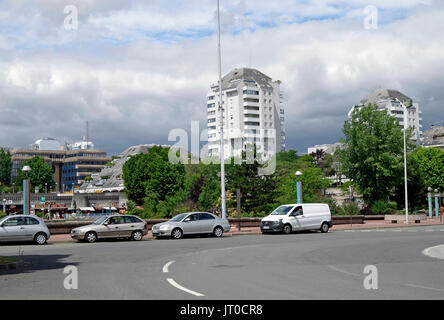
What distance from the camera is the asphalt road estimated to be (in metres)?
10.2

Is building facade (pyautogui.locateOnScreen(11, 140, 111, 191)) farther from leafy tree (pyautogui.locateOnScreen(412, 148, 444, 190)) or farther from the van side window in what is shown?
the van side window

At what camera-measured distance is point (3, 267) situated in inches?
583

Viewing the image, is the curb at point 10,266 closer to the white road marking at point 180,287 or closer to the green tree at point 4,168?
the white road marking at point 180,287

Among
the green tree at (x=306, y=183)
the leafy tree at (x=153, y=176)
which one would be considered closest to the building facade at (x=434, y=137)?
the green tree at (x=306, y=183)

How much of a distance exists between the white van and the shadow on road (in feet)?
52.6

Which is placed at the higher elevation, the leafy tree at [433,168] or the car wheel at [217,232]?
the leafy tree at [433,168]

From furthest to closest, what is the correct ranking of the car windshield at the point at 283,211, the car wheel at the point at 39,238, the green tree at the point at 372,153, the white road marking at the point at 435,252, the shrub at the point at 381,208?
the green tree at the point at 372,153 → the shrub at the point at 381,208 → the car windshield at the point at 283,211 → the car wheel at the point at 39,238 → the white road marking at the point at 435,252

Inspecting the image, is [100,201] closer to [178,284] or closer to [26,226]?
[26,226]

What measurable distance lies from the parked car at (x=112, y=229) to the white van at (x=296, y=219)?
319 inches

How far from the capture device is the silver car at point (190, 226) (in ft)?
96.8

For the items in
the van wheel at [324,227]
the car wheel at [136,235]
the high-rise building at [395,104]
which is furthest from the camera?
the high-rise building at [395,104]

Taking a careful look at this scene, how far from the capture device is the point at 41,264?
1633 cm

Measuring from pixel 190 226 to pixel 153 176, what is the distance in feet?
171
